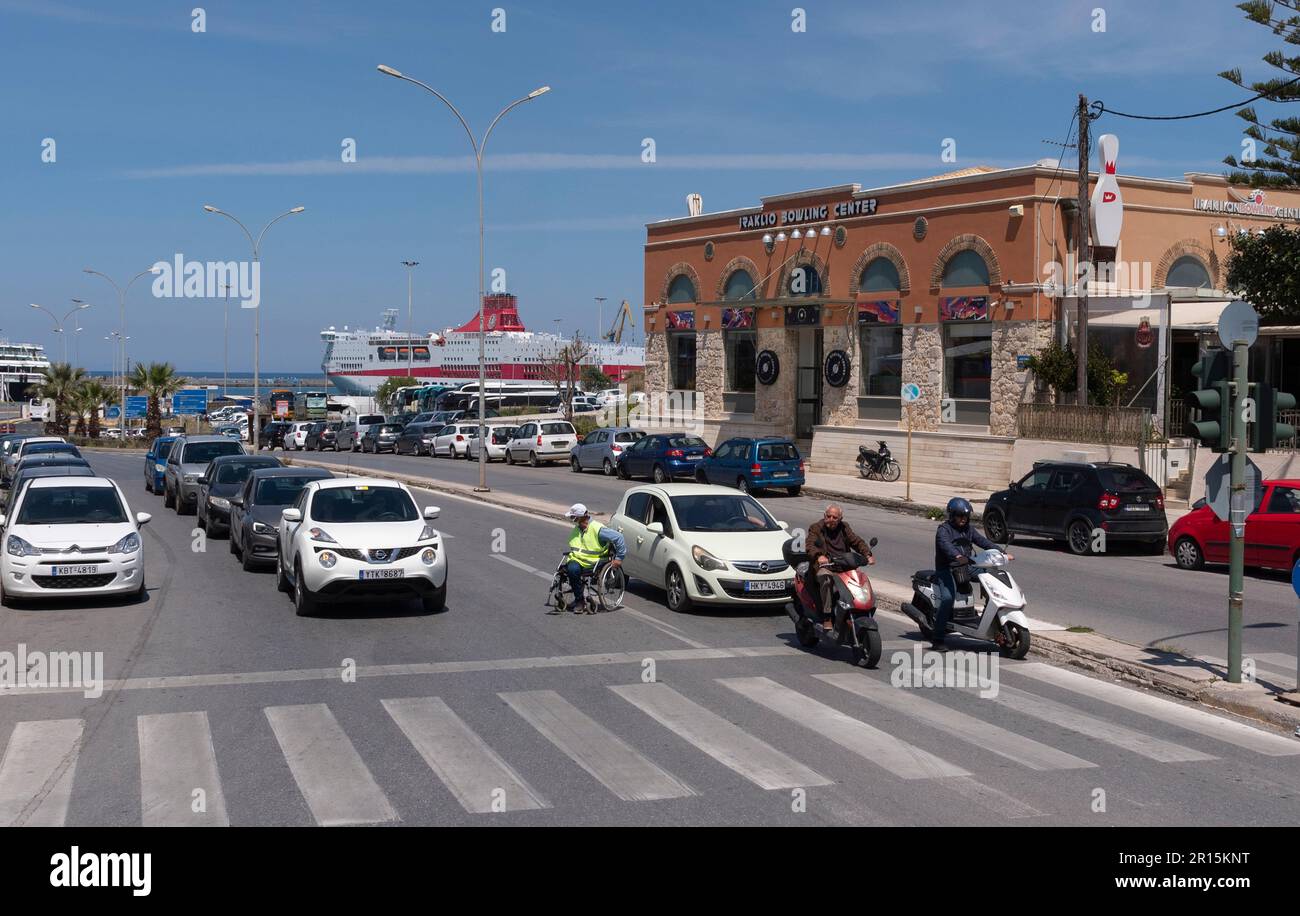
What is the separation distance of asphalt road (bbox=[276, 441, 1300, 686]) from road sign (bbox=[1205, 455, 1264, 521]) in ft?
5.66

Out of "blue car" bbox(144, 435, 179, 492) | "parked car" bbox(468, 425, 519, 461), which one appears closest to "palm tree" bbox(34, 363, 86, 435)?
"parked car" bbox(468, 425, 519, 461)

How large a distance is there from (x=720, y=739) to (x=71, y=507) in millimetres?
11378

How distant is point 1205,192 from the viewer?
1460 inches

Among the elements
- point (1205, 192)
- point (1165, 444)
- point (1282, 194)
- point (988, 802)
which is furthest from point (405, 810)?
point (1282, 194)

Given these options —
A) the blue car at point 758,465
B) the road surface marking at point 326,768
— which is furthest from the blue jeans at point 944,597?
the blue car at point 758,465

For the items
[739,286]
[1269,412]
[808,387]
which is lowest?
[1269,412]

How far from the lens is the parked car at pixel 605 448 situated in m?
41.7

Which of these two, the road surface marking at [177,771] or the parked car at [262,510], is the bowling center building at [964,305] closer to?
the parked car at [262,510]

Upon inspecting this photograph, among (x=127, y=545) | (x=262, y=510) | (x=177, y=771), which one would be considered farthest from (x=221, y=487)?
(x=177, y=771)

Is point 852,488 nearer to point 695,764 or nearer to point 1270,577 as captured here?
point 1270,577

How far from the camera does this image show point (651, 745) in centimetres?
922

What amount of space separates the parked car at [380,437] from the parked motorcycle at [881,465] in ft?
101

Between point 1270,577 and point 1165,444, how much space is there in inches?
402

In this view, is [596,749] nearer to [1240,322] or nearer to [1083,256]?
[1240,322]
